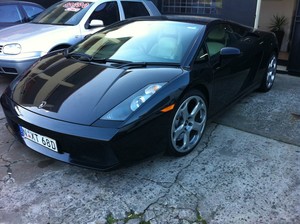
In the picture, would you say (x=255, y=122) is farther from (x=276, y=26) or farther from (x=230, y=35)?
(x=276, y=26)

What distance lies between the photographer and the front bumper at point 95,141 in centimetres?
231

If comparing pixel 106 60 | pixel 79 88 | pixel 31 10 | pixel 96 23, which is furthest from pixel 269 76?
pixel 31 10

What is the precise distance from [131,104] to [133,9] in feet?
14.7

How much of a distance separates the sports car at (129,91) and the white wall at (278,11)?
527cm

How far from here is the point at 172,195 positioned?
246cm

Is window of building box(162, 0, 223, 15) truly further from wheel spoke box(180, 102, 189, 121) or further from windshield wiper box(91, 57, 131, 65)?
wheel spoke box(180, 102, 189, 121)

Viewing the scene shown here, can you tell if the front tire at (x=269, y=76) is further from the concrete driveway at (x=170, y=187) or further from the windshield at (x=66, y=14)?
the windshield at (x=66, y=14)

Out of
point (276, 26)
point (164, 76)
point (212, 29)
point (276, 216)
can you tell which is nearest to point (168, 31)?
point (212, 29)

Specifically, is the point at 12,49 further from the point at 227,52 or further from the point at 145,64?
the point at 227,52

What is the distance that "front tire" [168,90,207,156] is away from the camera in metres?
2.81

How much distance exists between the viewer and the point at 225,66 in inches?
135

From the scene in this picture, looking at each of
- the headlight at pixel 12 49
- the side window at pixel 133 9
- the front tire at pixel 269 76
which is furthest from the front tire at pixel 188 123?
the side window at pixel 133 9

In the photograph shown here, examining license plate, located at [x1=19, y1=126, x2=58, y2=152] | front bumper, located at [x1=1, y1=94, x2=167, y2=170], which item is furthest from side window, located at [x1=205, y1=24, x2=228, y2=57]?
license plate, located at [x1=19, y1=126, x2=58, y2=152]

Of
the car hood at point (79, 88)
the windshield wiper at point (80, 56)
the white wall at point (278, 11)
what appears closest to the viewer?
the car hood at point (79, 88)
